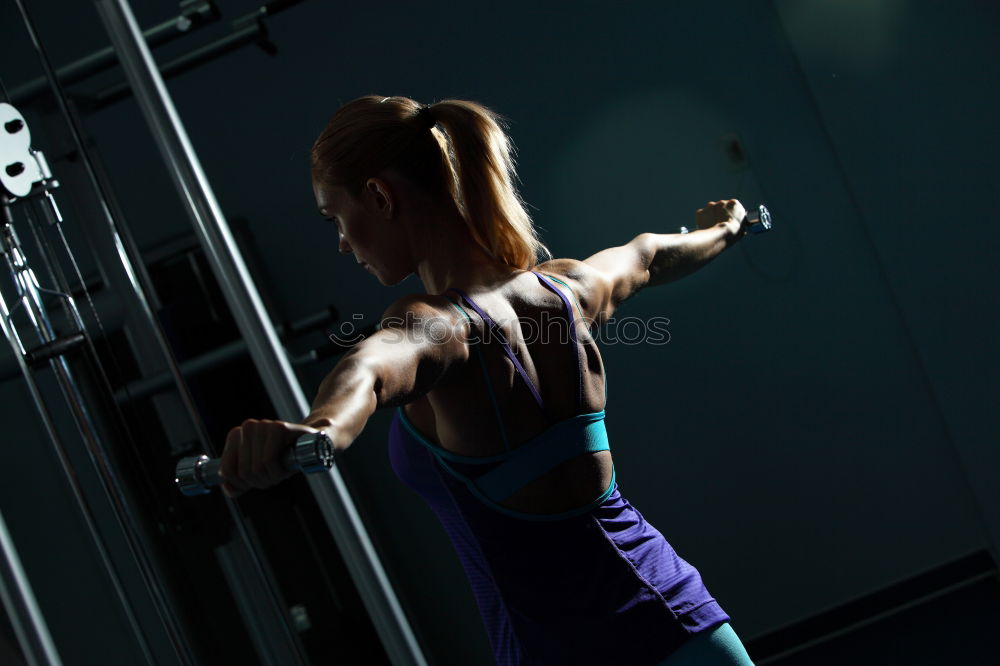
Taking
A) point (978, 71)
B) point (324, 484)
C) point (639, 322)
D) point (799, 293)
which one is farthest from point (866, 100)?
point (324, 484)

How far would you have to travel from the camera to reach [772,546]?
8.86ft

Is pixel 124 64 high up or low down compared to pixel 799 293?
up

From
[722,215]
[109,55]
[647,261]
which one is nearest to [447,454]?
[647,261]

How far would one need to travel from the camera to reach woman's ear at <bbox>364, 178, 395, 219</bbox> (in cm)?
110

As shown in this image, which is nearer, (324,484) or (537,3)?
(324,484)

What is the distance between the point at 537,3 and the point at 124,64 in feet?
4.80

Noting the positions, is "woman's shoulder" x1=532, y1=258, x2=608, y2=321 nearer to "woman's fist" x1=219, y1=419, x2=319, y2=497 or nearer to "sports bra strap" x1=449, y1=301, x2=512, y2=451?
"sports bra strap" x1=449, y1=301, x2=512, y2=451

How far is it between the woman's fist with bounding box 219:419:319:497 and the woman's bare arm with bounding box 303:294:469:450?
0.04 meters

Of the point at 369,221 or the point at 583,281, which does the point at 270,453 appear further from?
the point at 583,281

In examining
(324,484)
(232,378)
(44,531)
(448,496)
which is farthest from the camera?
(44,531)

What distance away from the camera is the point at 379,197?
3.64ft

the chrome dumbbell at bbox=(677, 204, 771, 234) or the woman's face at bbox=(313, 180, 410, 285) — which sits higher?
the woman's face at bbox=(313, 180, 410, 285)

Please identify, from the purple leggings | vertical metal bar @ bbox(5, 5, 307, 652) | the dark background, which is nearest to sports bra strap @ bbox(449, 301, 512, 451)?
the purple leggings

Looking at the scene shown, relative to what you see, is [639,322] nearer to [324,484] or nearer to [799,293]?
[799,293]
